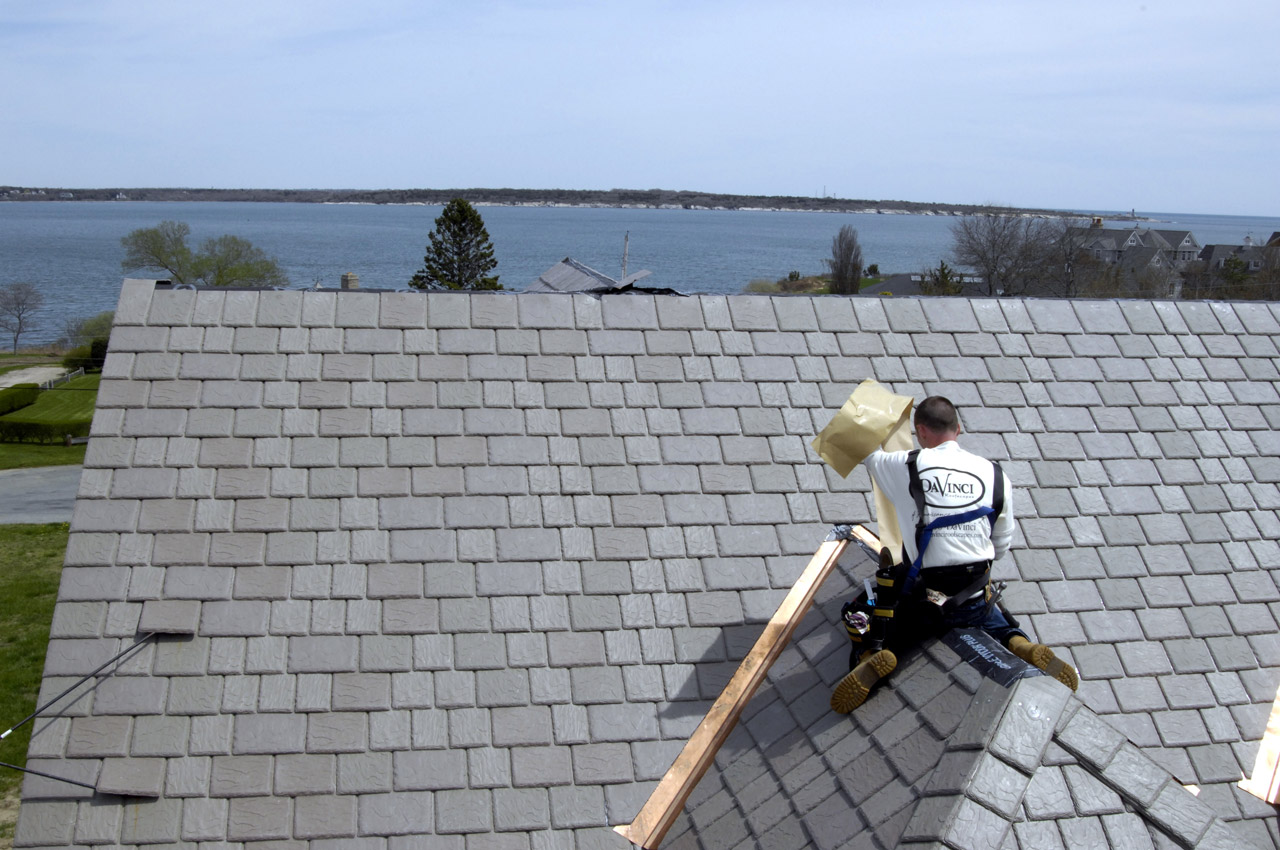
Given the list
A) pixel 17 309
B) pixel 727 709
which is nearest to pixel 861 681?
pixel 727 709

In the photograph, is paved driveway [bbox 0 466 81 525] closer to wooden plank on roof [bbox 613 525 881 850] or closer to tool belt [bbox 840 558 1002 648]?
wooden plank on roof [bbox 613 525 881 850]

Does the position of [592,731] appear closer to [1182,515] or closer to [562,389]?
[562,389]

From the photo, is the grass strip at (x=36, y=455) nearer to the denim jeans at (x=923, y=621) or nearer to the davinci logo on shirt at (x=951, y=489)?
the denim jeans at (x=923, y=621)

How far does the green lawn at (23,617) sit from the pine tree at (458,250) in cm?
4372

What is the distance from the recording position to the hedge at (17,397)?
39.8 m

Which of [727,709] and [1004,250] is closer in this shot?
[727,709]

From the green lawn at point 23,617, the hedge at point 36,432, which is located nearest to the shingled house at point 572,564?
the green lawn at point 23,617

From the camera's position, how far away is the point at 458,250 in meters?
67.7

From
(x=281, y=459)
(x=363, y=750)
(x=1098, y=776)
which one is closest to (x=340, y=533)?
(x=281, y=459)

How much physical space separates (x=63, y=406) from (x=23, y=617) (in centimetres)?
2600

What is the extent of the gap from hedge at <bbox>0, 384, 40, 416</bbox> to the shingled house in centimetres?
4077

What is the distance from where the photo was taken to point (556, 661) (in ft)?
18.4

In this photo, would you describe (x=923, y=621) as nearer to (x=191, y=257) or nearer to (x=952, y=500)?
(x=952, y=500)

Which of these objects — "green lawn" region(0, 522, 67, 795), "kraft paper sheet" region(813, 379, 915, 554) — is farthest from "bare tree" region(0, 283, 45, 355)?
"kraft paper sheet" region(813, 379, 915, 554)
